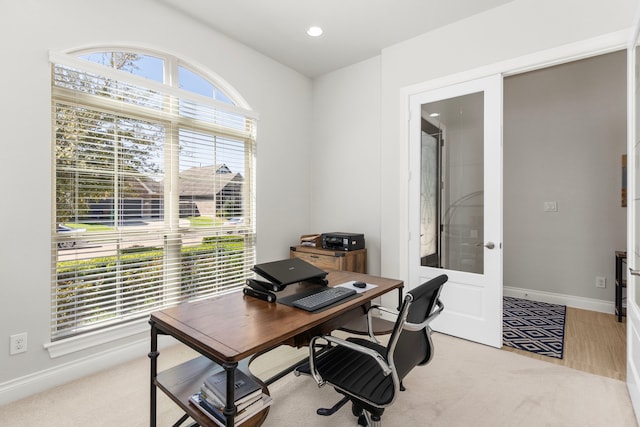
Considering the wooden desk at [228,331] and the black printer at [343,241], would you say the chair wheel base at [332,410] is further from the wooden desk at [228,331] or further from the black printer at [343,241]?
the black printer at [343,241]

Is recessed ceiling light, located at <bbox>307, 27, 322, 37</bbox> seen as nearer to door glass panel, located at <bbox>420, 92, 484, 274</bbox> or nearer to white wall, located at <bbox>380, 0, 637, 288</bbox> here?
white wall, located at <bbox>380, 0, 637, 288</bbox>

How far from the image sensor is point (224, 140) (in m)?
3.24

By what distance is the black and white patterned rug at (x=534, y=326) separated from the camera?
2807mm

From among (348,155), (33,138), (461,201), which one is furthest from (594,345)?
(33,138)

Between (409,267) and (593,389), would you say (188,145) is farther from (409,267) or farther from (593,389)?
(593,389)

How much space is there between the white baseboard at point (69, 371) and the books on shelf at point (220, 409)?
4.75 feet

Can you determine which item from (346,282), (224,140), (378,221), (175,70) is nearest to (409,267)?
(378,221)

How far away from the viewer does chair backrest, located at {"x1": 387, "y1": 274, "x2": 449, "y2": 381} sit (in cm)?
130

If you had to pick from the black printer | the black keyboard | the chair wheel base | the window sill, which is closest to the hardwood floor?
the black printer

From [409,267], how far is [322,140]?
1932 millimetres

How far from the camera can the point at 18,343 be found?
6.75 ft

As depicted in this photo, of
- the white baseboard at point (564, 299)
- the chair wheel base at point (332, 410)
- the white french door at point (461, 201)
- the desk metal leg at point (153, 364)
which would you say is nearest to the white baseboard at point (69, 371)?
the desk metal leg at point (153, 364)

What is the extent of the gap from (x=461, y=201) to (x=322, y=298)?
1924mm

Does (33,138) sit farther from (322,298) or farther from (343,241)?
(343,241)
